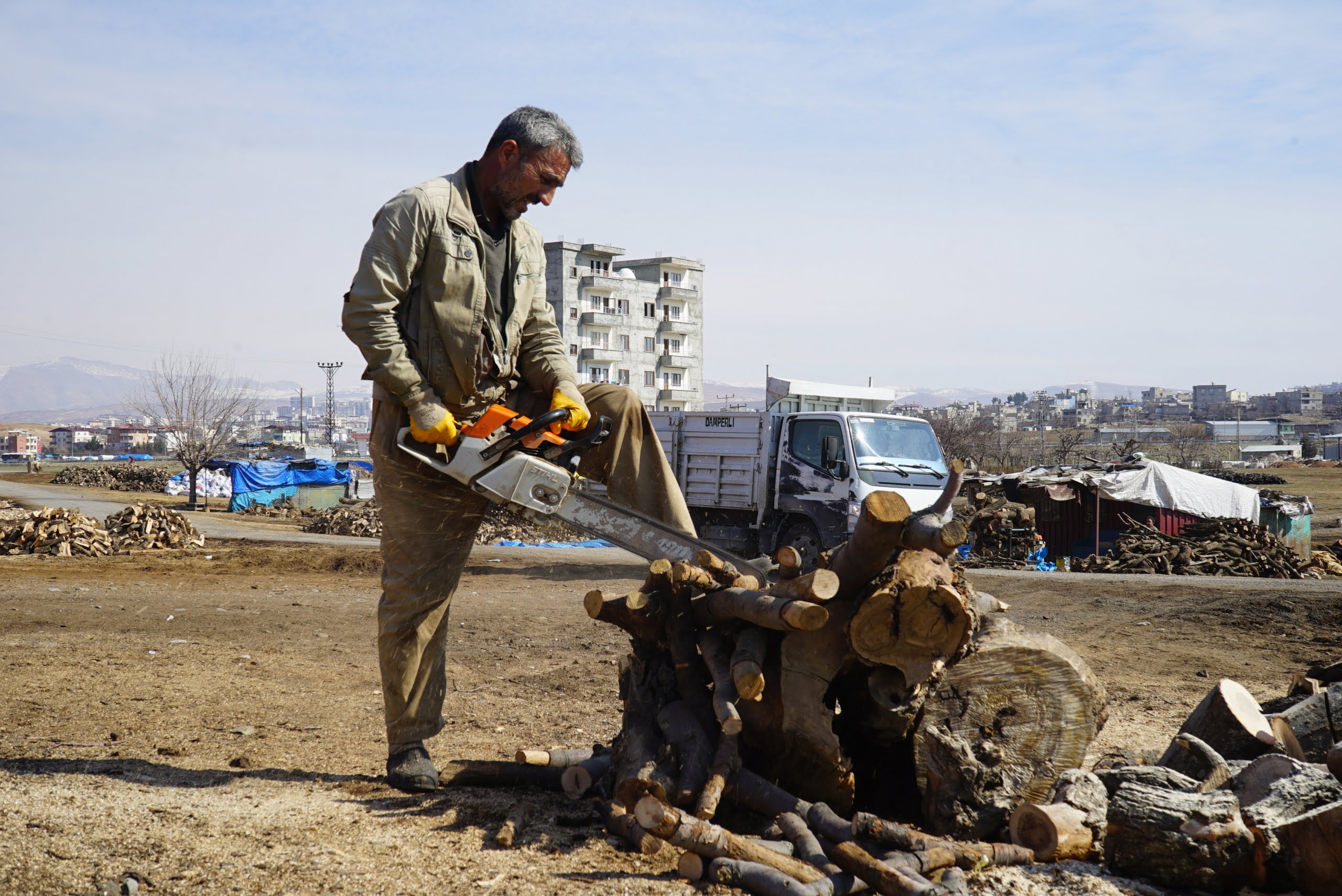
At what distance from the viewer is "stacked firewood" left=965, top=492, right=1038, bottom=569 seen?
1648 cm

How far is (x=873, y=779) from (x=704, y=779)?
0.77 metres

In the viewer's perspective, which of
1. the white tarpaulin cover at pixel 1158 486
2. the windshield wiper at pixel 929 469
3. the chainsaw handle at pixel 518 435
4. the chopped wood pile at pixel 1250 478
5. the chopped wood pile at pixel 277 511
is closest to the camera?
the chainsaw handle at pixel 518 435

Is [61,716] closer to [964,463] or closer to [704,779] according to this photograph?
[704,779]

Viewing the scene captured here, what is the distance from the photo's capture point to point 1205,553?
1566cm

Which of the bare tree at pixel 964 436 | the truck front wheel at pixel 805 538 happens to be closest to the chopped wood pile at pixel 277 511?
the truck front wheel at pixel 805 538

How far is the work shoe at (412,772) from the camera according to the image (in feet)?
11.7

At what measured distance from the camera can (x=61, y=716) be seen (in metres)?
4.66

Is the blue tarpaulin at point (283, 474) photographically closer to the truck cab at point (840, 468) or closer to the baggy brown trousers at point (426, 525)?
the truck cab at point (840, 468)

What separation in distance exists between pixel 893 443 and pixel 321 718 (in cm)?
982

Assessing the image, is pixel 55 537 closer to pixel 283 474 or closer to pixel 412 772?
pixel 412 772

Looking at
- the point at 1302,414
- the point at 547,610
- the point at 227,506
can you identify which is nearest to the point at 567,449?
the point at 547,610

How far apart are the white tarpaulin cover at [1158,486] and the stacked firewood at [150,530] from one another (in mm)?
14388

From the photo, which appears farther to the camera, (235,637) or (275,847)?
(235,637)

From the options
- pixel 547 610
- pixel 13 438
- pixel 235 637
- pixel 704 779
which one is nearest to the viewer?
pixel 704 779
